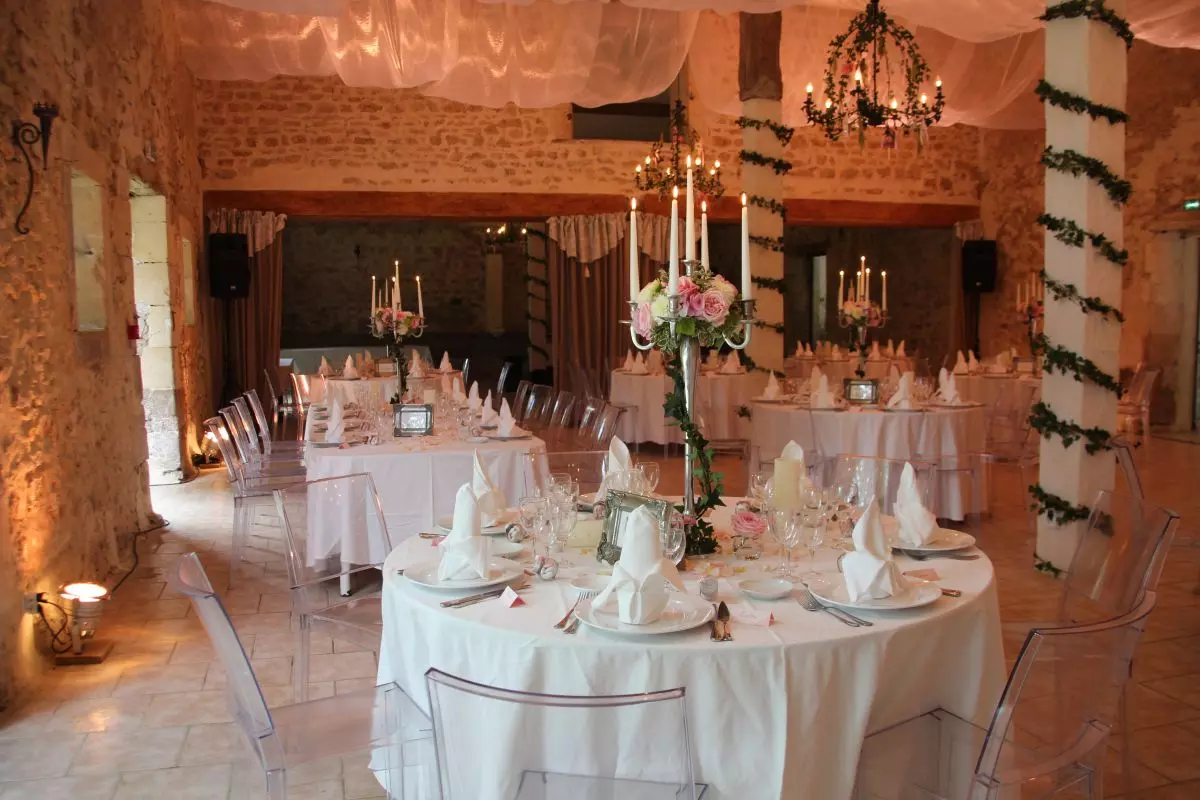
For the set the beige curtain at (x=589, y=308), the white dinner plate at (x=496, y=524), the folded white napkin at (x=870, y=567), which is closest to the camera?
the folded white napkin at (x=870, y=567)

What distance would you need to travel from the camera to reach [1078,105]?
501cm

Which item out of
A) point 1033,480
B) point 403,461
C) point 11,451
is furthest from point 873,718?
point 1033,480

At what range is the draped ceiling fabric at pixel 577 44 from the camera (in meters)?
6.09

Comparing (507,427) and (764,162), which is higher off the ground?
(764,162)

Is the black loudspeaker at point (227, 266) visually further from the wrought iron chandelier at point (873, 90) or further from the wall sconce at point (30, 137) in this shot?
the wrought iron chandelier at point (873, 90)

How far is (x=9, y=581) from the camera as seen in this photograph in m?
3.76

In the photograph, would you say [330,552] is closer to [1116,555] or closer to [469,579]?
[469,579]

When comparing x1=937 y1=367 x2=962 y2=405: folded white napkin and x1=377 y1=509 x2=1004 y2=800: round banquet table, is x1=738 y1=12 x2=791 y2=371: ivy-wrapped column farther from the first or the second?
x1=377 y1=509 x2=1004 y2=800: round banquet table

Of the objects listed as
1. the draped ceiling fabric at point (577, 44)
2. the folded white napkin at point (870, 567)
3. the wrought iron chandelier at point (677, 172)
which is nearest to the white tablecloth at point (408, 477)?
the draped ceiling fabric at point (577, 44)

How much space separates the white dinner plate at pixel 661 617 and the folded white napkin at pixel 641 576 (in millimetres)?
16

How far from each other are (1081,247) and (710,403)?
14.4 feet

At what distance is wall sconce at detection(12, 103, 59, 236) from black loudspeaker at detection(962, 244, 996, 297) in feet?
38.3

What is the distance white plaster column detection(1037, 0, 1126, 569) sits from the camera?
503 cm

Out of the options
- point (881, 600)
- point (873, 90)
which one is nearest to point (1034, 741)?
point (881, 600)
